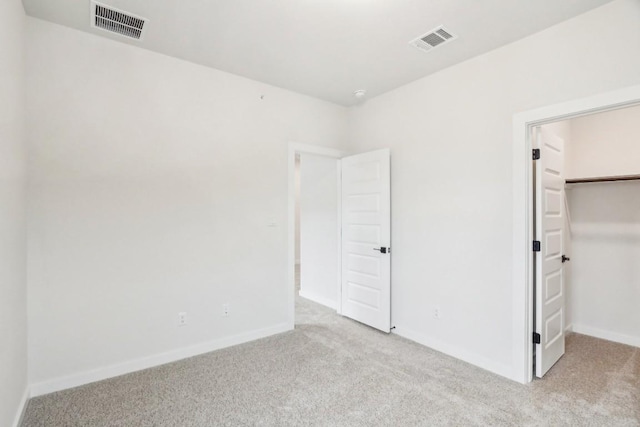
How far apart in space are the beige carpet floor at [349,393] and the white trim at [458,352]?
92 millimetres

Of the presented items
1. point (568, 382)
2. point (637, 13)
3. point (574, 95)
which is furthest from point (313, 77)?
point (568, 382)

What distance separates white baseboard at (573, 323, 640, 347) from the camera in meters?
3.22

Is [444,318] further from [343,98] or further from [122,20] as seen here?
[122,20]

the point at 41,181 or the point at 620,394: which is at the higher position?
the point at 41,181

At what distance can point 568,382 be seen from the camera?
8.32 ft

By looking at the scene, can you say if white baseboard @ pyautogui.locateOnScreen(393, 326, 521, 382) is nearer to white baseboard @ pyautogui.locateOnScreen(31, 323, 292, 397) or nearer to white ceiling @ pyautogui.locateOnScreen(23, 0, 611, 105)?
white baseboard @ pyautogui.locateOnScreen(31, 323, 292, 397)

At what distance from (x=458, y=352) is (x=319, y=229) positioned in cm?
248

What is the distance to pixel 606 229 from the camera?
136 inches

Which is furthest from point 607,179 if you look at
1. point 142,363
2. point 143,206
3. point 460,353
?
point 142,363

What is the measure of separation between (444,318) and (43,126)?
12.6ft

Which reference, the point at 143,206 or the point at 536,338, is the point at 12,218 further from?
the point at 536,338

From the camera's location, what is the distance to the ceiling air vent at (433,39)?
2.50 m

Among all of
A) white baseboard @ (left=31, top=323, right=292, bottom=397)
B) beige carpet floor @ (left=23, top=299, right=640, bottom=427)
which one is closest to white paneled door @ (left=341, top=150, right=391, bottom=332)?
beige carpet floor @ (left=23, top=299, right=640, bottom=427)

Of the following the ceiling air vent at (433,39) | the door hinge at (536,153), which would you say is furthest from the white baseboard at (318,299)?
the ceiling air vent at (433,39)
